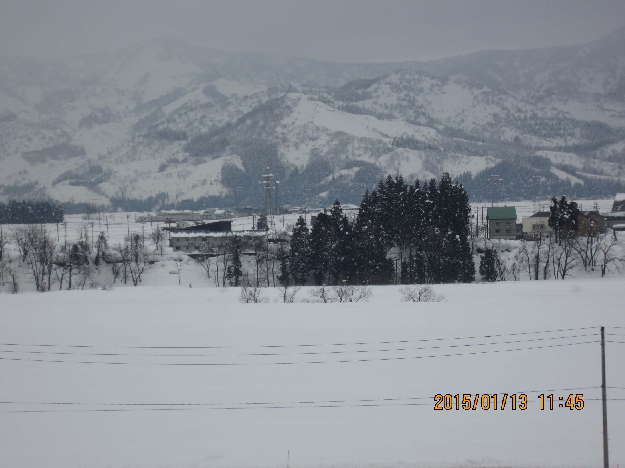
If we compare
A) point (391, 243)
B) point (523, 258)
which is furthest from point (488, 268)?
point (391, 243)

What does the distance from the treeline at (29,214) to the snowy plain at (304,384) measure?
4547 inches

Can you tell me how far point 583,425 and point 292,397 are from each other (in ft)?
25.9

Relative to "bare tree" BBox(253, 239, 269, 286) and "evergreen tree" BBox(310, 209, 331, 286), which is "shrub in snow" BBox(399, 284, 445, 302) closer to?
"evergreen tree" BBox(310, 209, 331, 286)

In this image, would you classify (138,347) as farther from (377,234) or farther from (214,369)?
(377,234)

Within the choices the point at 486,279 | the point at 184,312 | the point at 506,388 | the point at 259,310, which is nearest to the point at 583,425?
the point at 506,388

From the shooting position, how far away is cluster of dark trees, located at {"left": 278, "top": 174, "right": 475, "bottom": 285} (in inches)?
2030

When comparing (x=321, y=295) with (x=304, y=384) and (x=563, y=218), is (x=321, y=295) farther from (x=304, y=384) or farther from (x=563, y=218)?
(x=563, y=218)

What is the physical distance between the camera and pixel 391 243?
58.5 metres

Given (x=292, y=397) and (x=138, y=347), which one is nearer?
(x=292, y=397)

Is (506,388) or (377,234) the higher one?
(377,234)

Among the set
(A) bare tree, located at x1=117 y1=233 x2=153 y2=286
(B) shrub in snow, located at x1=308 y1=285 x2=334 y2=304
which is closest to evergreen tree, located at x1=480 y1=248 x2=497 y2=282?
(B) shrub in snow, located at x1=308 y1=285 x2=334 y2=304

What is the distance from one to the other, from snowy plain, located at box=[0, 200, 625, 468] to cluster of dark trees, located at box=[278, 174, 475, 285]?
21.4m

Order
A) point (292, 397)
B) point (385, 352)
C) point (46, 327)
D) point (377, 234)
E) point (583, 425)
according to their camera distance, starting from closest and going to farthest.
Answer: point (583, 425) < point (292, 397) < point (385, 352) < point (46, 327) < point (377, 234)

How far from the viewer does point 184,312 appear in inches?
1163
